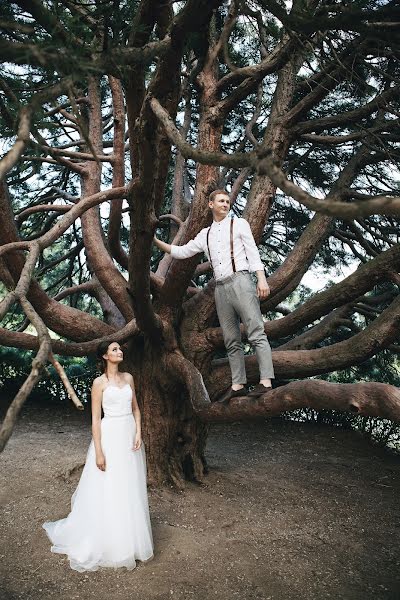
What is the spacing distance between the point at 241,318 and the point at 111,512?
5.53ft

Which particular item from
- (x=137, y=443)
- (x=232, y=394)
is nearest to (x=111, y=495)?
(x=137, y=443)

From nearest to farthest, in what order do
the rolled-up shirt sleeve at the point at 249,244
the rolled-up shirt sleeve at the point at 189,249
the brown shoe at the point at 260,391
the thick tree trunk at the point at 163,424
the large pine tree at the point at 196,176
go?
the large pine tree at the point at 196,176 → the brown shoe at the point at 260,391 → the rolled-up shirt sleeve at the point at 249,244 → the rolled-up shirt sleeve at the point at 189,249 → the thick tree trunk at the point at 163,424

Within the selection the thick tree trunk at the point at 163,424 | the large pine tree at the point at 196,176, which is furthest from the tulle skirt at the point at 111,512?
the thick tree trunk at the point at 163,424

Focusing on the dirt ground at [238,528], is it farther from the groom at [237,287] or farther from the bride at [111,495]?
the groom at [237,287]

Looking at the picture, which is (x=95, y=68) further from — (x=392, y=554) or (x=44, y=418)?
(x=44, y=418)

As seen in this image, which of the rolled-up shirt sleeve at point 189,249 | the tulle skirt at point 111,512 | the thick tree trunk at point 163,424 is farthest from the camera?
the thick tree trunk at point 163,424

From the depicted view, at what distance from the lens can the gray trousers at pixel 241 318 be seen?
3.66m

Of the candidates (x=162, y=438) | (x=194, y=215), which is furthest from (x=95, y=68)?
(x=162, y=438)

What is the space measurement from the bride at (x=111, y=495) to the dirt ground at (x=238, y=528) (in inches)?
4.9

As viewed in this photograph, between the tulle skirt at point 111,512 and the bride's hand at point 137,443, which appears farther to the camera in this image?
the bride's hand at point 137,443

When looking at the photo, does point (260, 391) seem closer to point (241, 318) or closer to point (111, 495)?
point (241, 318)

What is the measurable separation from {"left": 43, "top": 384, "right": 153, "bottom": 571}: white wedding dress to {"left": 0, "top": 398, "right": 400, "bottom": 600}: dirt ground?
0.12 meters

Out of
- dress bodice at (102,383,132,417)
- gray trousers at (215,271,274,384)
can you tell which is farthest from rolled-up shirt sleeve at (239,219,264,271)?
dress bodice at (102,383,132,417)

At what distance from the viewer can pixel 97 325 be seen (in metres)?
5.54
